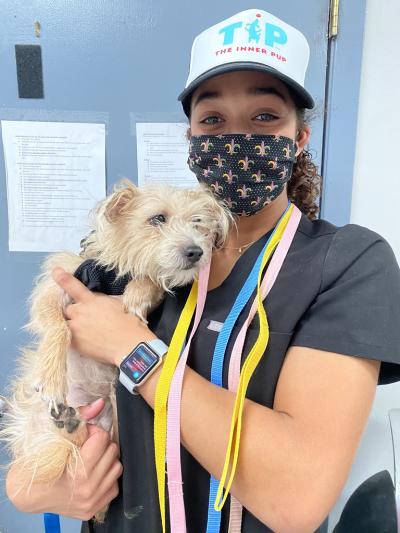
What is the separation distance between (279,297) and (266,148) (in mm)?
347

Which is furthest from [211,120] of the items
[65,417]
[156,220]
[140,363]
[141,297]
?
[65,417]

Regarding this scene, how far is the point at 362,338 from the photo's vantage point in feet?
2.20

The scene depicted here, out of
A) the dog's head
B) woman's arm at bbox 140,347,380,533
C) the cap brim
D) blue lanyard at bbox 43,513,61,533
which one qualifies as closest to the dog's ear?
the dog's head

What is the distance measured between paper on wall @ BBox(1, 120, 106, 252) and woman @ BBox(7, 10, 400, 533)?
1.85ft

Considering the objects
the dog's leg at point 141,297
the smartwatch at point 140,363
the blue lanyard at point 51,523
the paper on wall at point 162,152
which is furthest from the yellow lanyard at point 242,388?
the paper on wall at point 162,152

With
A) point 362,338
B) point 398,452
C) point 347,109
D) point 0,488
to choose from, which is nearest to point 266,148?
point 362,338

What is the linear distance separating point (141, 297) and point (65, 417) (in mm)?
343

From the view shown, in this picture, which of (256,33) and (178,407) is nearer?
(178,407)

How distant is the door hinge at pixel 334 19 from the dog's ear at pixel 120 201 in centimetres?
88

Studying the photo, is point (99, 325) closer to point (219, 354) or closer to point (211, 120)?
point (219, 354)

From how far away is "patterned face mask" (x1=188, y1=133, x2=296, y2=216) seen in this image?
34.3 inches

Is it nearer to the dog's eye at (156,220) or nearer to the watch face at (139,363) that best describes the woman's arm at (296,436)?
the watch face at (139,363)

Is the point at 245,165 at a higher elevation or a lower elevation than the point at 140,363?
higher

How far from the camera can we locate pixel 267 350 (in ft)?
2.40
